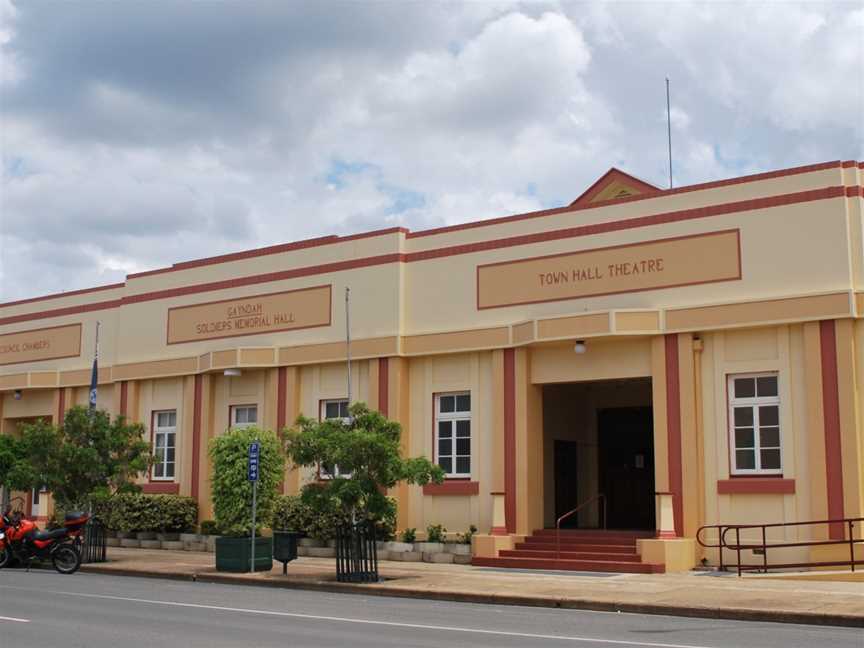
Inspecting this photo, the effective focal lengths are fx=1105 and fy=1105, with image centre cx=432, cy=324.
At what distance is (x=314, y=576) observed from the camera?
2114 centimetres

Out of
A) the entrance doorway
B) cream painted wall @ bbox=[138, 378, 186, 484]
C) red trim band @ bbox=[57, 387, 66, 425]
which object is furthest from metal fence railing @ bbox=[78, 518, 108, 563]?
the entrance doorway

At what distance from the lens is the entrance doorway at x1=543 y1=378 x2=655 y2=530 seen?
1040 inches

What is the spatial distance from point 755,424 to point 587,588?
5.38 meters

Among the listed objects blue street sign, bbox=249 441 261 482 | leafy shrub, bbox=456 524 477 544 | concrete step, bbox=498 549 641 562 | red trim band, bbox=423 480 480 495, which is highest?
blue street sign, bbox=249 441 261 482

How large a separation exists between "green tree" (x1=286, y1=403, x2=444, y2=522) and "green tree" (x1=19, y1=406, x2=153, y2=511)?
20.9ft

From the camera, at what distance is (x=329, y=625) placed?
45.0 ft

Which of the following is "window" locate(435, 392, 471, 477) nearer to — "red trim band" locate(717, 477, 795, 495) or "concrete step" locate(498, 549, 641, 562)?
"concrete step" locate(498, 549, 641, 562)

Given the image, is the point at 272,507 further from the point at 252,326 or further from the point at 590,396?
the point at 590,396

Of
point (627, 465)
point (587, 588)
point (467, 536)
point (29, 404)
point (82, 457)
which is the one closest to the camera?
point (587, 588)

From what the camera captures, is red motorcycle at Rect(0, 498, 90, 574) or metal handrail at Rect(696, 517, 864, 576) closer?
metal handrail at Rect(696, 517, 864, 576)

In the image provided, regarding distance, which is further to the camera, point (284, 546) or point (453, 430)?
point (453, 430)

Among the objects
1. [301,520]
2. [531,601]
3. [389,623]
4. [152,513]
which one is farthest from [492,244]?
[389,623]

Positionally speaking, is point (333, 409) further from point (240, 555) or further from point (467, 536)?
point (240, 555)

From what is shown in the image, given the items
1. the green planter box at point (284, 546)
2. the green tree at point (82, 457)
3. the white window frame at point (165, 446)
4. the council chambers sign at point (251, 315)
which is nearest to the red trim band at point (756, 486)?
the green planter box at point (284, 546)
